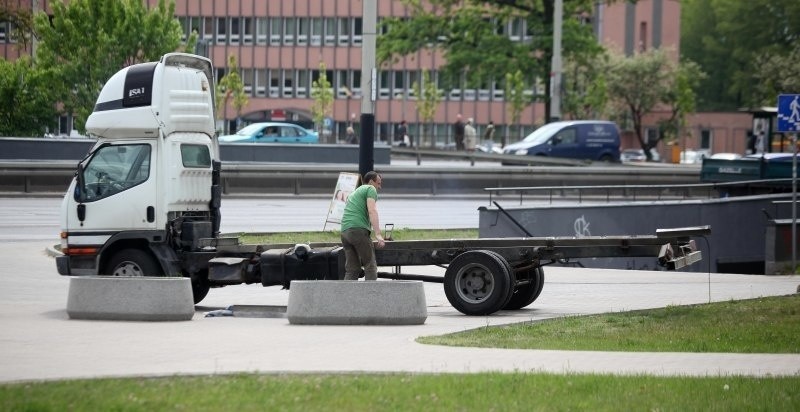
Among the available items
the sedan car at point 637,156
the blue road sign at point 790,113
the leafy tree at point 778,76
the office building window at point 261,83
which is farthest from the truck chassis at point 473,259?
the office building window at point 261,83

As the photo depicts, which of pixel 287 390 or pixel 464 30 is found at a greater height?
pixel 464 30

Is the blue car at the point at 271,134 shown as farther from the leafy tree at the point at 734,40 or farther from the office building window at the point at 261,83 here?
the office building window at the point at 261,83

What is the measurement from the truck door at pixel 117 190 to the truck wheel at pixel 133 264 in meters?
0.31

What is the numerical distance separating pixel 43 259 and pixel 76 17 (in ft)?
85.9

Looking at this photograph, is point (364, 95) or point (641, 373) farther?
point (364, 95)

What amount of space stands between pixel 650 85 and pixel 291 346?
7733 centimetres

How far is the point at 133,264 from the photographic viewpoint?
1902 centimetres

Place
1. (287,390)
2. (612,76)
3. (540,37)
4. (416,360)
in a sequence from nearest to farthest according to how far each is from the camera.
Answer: (287,390) < (416,360) < (540,37) < (612,76)

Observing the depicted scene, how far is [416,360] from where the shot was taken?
41.8ft

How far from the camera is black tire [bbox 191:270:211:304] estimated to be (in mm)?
19422

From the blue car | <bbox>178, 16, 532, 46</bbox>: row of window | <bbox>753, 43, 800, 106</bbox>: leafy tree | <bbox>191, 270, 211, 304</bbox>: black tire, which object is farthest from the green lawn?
<bbox>178, 16, 532, 46</bbox>: row of window

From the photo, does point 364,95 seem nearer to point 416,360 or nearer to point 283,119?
point 416,360

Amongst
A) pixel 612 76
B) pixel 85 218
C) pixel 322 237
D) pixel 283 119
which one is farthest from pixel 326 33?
pixel 85 218

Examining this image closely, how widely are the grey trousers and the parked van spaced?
40033 millimetres
